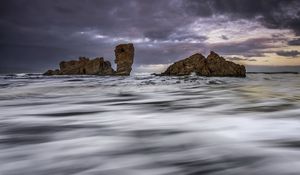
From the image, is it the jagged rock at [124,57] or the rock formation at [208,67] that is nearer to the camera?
the rock formation at [208,67]

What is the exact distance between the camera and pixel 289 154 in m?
3.13

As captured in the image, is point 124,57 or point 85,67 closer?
point 85,67

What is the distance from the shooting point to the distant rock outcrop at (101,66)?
65.3 m

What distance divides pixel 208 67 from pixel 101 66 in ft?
84.3

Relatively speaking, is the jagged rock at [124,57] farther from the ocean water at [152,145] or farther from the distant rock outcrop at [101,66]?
the ocean water at [152,145]

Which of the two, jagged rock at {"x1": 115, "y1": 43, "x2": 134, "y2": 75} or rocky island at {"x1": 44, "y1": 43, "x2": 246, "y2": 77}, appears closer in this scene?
rocky island at {"x1": 44, "y1": 43, "x2": 246, "y2": 77}

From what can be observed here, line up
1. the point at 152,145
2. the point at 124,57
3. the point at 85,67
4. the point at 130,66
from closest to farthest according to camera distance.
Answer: the point at 152,145, the point at 85,67, the point at 124,57, the point at 130,66

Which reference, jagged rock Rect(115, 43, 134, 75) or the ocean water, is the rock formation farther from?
the ocean water

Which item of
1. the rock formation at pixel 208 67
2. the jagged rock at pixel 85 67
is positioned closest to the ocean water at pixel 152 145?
the rock formation at pixel 208 67

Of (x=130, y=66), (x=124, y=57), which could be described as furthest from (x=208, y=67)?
(x=124, y=57)

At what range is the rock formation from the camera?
157 ft

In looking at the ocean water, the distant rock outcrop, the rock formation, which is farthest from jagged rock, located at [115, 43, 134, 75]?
the ocean water

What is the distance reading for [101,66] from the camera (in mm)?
65500

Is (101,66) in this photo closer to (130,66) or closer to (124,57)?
(124,57)
